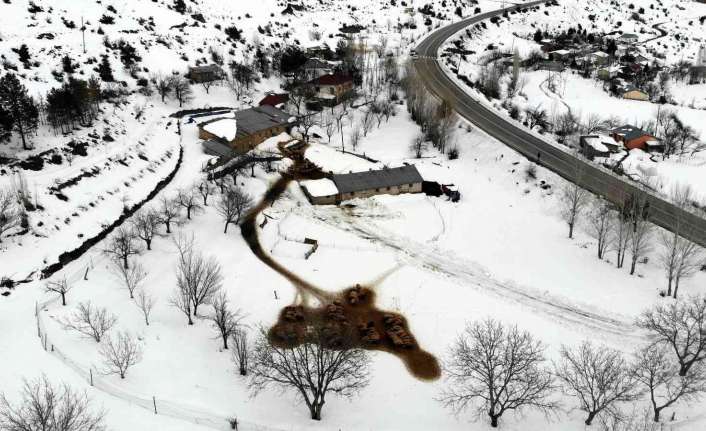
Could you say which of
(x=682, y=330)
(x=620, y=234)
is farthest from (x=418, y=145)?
(x=682, y=330)

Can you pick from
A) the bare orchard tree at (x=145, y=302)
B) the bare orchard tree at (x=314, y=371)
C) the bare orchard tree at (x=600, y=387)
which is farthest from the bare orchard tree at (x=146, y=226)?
the bare orchard tree at (x=600, y=387)

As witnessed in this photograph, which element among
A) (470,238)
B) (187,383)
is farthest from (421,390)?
(470,238)

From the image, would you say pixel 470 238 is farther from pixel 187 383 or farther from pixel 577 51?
pixel 577 51

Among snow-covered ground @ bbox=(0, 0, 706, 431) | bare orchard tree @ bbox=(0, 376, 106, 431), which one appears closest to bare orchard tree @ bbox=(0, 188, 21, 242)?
snow-covered ground @ bbox=(0, 0, 706, 431)

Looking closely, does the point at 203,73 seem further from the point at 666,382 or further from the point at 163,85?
the point at 666,382

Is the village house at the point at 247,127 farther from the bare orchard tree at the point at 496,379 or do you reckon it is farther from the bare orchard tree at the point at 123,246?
the bare orchard tree at the point at 496,379
